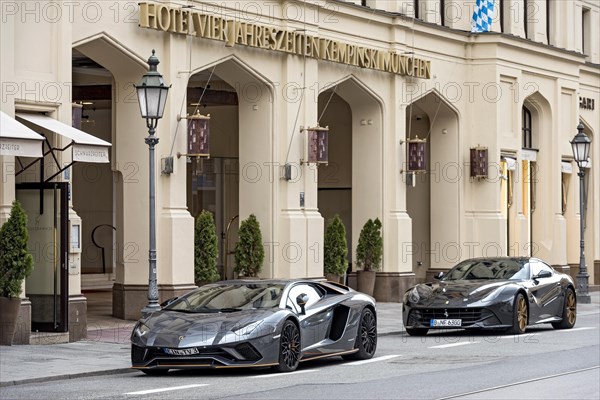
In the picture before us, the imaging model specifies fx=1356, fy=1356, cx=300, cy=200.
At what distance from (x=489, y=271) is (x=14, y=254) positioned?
878 cm

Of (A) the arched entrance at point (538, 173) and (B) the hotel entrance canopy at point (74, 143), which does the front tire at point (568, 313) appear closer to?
(B) the hotel entrance canopy at point (74, 143)

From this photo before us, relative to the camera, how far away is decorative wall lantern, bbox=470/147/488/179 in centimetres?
3647

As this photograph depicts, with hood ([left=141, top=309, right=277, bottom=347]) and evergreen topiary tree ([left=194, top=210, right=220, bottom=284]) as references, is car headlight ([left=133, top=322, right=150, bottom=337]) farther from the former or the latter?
evergreen topiary tree ([left=194, top=210, right=220, bottom=284])

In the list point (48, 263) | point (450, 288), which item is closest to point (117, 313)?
point (48, 263)

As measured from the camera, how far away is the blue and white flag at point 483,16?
3653cm

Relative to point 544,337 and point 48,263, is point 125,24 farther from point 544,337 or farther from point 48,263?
point 544,337

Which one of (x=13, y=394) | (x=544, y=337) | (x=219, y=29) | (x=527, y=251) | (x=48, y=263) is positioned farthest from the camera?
(x=527, y=251)

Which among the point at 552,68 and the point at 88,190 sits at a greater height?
the point at 552,68

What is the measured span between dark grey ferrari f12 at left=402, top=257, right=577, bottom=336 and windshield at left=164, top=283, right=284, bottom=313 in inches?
222

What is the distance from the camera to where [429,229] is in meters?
37.5

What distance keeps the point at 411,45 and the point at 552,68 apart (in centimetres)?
774

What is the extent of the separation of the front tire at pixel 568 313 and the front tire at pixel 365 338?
23.2 feet

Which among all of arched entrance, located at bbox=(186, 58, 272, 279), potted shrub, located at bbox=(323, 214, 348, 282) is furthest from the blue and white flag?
potted shrub, located at bbox=(323, 214, 348, 282)

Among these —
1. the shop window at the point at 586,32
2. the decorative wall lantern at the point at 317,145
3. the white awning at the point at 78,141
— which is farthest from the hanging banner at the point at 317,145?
the shop window at the point at 586,32
